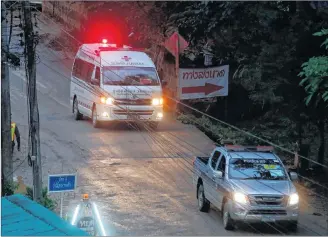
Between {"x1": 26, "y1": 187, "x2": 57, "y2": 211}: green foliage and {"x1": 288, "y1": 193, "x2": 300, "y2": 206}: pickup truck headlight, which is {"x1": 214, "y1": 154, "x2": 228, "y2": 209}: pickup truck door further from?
→ {"x1": 26, "y1": 187, "x2": 57, "y2": 211}: green foliage

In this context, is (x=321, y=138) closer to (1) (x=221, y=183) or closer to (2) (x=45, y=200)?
(1) (x=221, y=183)

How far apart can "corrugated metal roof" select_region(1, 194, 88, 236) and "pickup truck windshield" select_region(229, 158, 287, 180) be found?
743cm

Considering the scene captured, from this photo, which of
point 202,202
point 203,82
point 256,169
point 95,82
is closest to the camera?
point 256,169

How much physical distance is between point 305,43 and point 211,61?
850cm

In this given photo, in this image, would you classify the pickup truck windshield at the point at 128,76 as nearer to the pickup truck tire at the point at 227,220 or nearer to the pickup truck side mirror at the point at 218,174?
the pickup truck side mirror at the point at 218,174

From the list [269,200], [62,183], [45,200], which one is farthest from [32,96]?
[269,200]

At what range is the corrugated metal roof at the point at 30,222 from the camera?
28.4ft

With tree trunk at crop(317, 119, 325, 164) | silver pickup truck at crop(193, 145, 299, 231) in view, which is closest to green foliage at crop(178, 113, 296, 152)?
tree trunk at crop(317, 119, 325, 164)

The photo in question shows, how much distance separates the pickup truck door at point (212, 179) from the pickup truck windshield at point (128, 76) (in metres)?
7.91

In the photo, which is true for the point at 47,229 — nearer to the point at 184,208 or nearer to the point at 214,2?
the point at 184,208

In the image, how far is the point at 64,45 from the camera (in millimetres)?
37312

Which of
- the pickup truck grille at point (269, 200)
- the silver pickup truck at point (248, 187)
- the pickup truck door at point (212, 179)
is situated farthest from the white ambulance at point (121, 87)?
the pickup truck grille at point (269, 200)

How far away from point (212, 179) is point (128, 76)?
880 centimetres

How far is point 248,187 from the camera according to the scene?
16094 mm
